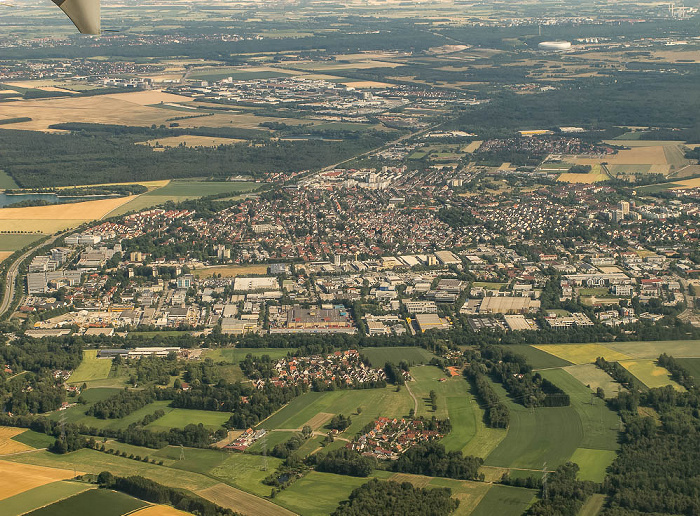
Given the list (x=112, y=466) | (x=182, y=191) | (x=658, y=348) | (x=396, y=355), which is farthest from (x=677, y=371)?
(x=182, y=191)

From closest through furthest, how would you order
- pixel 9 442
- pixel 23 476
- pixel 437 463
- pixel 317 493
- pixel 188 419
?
pixel 317 493 → pixel 23 476 → pixel 437 463 → pixel 9 442 → pixel 188 419

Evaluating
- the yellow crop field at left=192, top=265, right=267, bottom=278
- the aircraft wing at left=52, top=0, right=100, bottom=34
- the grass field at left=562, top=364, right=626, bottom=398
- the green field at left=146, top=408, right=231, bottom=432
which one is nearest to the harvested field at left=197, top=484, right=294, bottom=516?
the green field at left=146, top=408, right=231, bottom=432

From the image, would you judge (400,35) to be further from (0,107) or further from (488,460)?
(488,460)

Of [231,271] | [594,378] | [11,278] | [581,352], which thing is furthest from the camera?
[231,271]

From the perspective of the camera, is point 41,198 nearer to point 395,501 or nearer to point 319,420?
point 319,420

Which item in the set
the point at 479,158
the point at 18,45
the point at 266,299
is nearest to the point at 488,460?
the point at 266,299

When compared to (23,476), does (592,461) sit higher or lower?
lower

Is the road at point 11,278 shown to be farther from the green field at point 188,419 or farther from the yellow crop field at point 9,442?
the green field at point 188,419

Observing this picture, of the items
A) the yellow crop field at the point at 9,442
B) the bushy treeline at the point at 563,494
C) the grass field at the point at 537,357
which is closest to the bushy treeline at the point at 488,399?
the grass field at the point at 537,357
